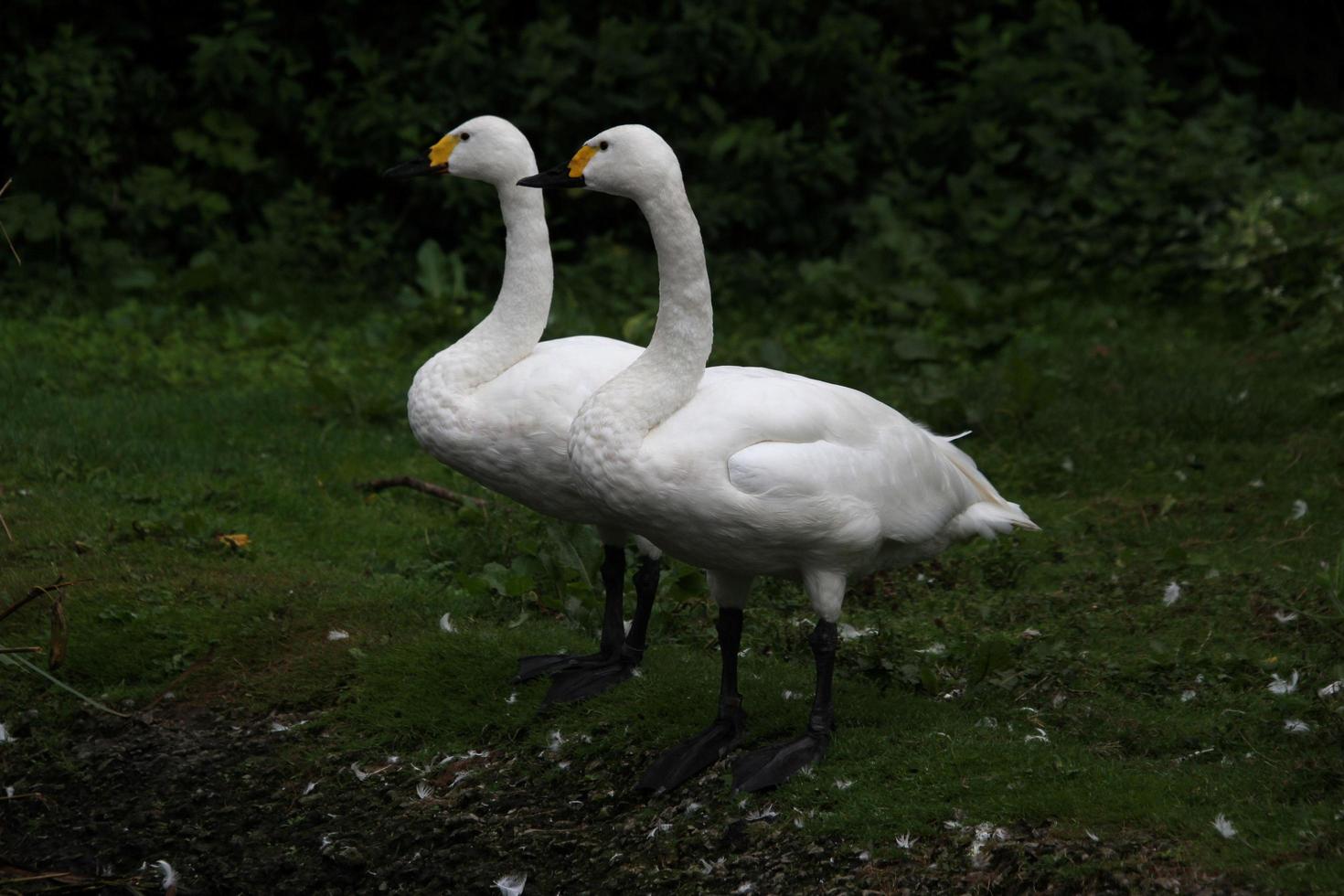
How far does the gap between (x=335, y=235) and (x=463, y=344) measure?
223 inches

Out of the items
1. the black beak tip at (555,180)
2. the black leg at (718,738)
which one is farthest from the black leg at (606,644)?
the black beak tip at (555,180)

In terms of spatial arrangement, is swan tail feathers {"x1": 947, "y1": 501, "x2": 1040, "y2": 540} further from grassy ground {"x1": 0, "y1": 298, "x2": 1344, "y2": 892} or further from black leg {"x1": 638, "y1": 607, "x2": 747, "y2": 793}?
→ black leg {"x1": 638, "y1": 607, "x2": 747, "y2": 793}

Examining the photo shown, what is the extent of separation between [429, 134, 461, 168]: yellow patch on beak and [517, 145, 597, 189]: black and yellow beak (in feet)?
4.26

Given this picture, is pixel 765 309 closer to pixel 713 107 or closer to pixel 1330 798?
A: pixel 713 107

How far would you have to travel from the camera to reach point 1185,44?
11289 millimetres

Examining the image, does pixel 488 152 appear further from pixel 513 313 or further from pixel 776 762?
pixel 776 762

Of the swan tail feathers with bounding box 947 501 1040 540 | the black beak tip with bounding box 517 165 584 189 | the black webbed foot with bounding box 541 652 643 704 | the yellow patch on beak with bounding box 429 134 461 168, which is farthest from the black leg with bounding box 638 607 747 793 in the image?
the yellow patch on beak with bounding box 429 134 461 168

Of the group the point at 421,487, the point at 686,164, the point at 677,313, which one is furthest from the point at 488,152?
the point at 686,164

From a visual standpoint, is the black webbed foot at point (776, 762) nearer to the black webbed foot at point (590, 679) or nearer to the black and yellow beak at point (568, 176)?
the black webbed foot at point (590, 679)

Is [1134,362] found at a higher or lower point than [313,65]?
lower

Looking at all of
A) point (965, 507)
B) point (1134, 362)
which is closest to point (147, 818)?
point (965, 507)

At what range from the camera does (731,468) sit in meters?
3.94

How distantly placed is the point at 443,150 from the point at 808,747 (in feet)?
8.50

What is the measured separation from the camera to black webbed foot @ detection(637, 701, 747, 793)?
13.9 feet
